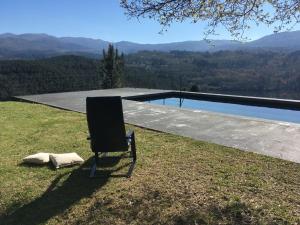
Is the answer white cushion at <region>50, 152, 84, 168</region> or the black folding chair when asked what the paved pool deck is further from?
white cushion at <region>50, 152, 84, 168</region>

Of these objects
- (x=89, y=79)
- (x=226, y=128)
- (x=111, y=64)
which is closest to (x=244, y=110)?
(x=226, y=128)

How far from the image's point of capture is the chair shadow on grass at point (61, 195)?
3988mm

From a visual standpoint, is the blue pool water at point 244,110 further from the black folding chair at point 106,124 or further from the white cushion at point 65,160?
the white cushion at point 65,160

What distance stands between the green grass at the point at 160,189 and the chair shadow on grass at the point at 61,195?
0.4 inches

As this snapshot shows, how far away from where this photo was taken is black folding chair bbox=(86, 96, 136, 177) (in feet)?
17.3

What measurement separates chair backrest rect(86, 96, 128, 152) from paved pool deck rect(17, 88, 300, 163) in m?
2.46

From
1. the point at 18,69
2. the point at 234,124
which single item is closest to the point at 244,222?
the point at 234,124

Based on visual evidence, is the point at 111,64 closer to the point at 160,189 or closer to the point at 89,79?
the point at 89,79

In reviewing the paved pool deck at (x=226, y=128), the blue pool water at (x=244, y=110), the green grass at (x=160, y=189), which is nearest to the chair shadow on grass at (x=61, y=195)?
Answer: the green grass at (x=160, y=189)

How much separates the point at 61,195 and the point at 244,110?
10444 mm

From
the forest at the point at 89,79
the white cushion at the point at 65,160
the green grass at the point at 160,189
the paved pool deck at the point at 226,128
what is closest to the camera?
the green grass at the point at 160,189

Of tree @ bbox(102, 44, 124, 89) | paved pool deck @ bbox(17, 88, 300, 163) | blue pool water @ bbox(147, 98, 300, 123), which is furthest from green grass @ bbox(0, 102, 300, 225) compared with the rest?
tree @ bbox(102, 44, 124, 89)

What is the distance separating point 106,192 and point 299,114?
31.1ft

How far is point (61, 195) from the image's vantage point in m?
4.56
